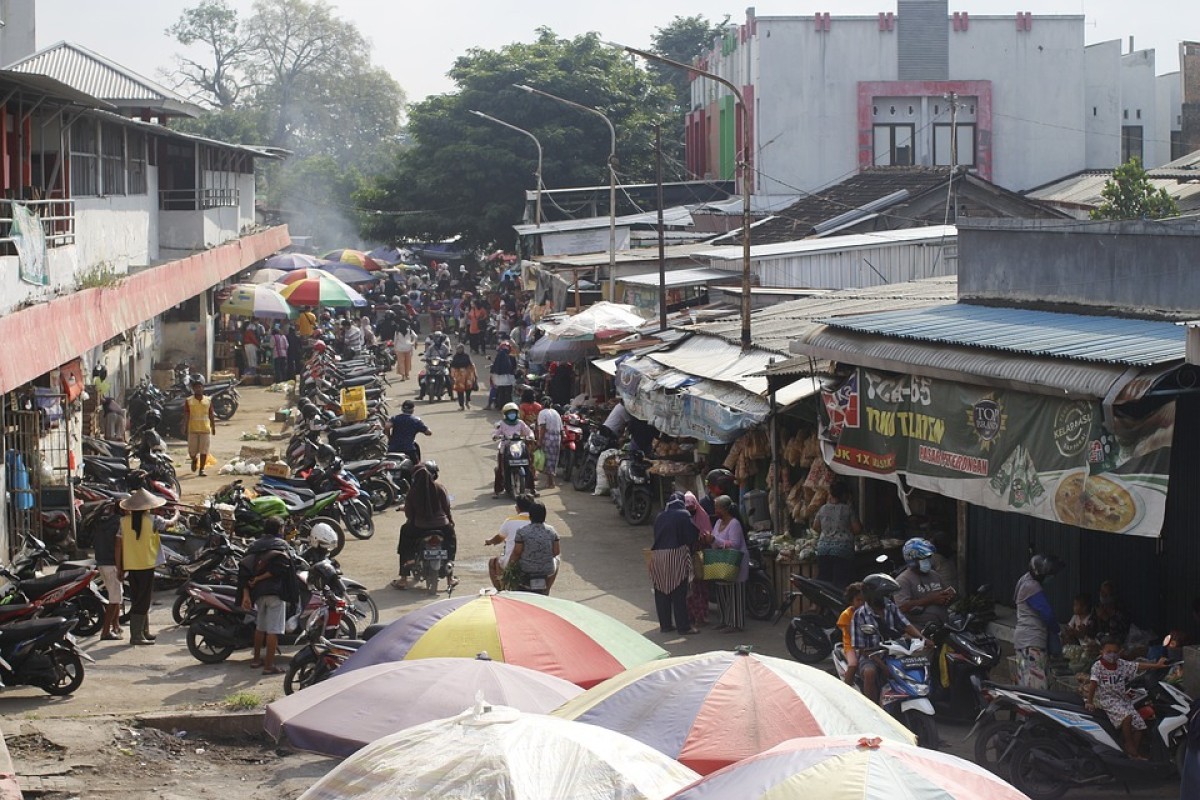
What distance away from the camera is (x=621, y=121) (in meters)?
52.7

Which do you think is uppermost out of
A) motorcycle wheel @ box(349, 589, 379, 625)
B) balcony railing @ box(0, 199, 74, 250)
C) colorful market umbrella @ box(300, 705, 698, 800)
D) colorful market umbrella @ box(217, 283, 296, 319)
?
balcony railing @ box(0, 199, 74, 250)

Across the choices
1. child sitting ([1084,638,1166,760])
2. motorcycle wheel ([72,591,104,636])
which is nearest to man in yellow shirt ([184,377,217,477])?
motorcycle wheel ([72,591,104,636])

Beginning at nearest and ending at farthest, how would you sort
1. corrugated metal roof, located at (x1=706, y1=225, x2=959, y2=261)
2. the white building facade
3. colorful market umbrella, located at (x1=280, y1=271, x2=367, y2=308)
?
corrugated metal roof, located at (x1=706, y1=225, x2=959, y2=261), colorful market umbrella, located at (x1=280, y1=271, x2=367, y2=308), the white building facade

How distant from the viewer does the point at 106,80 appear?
95.1ft

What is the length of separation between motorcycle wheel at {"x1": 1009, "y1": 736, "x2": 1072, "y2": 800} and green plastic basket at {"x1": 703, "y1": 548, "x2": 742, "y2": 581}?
183 inches

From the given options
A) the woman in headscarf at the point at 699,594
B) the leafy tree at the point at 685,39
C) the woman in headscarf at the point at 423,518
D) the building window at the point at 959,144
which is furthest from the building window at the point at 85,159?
the leafy tree at the point at 685,39

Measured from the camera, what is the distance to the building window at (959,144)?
4153 cm

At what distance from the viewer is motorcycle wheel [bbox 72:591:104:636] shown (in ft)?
43.7

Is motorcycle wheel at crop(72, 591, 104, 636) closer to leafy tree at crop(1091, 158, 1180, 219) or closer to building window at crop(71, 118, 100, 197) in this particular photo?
building window at crop(71, 118, 100, 197)

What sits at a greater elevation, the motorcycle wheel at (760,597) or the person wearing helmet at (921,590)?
the person wearing helmet at (921,590)

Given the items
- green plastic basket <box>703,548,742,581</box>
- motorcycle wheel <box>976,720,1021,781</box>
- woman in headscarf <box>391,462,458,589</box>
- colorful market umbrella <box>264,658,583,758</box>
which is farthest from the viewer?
woman in headscarf <box>391,462,458,589</box>

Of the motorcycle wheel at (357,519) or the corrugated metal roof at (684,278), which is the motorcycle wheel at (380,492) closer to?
the motorcycle wheel at (357,519)

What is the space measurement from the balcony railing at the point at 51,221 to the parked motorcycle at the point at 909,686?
9724 millimetres

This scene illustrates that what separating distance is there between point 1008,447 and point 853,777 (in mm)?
6130
